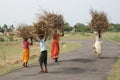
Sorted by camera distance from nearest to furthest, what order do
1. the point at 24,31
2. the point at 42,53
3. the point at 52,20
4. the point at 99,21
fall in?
the point at 42,53
the point at 24,31
the point at 52,20
the point at 99,21

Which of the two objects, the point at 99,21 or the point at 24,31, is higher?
the point at 99,21

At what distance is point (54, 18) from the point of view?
20328 millimetres

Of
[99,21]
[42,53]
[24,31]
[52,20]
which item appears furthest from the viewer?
[99,21]

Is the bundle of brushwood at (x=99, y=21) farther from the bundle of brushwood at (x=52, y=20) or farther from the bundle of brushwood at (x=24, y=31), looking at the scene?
the bundle of brushwood at (x=24, y=31)

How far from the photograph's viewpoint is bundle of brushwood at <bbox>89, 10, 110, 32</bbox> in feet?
76.4

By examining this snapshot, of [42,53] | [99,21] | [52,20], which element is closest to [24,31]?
[52,20]

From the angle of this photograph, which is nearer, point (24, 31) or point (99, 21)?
point (24, 31)

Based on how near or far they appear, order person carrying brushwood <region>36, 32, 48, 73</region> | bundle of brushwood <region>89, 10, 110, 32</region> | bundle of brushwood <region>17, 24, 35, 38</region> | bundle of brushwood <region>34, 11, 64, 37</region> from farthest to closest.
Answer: bundle of brushwood <region>89, 10, 110, 32</region>
bundle of brushwood <region>34, 11, 64, 37</region>
bundle of brushwood <region>17, 24, 35, 38</region>
person carrying brushwood <region>36, 32, 48, 73</region>

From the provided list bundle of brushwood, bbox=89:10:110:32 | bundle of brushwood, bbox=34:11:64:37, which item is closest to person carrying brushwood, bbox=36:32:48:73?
bundle of brushwood, bbox=34:11:64:37

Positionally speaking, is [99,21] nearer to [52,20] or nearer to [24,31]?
[52,20]

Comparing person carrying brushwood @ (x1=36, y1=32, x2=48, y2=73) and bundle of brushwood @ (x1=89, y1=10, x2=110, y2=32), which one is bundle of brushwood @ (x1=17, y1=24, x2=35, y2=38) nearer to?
person carrying brushwood @ (x1=36, y1=32, x2=48, y2=73)

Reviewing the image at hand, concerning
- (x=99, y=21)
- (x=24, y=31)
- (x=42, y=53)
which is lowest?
(x=42, y=53)

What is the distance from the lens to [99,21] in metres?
23.3

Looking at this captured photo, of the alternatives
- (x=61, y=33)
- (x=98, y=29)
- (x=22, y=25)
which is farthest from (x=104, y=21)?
(x=22, y=25)
